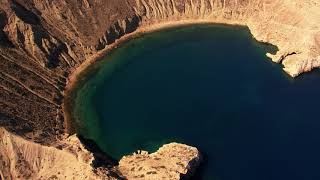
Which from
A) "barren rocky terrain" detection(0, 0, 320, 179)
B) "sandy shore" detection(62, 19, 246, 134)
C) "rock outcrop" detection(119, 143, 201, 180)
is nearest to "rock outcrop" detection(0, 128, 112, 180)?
"barren rocky terrain" detection(0, 0, 320, 179)

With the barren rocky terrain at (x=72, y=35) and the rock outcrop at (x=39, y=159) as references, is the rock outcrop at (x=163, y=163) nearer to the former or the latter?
the rock outcrop at (x=39, y=159)

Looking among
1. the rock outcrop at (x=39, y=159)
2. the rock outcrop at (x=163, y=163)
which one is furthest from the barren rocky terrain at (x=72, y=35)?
the rock outcrop at (x=163, y=163)

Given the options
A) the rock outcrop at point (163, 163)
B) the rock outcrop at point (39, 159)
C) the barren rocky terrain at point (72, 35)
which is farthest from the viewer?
the barren rocky terrain at point (72, 35)

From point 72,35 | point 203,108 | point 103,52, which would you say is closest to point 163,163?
point 203,108

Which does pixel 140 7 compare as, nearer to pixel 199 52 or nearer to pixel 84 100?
pixel 199 52

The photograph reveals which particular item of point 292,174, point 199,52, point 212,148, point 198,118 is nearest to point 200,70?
point 199,52
